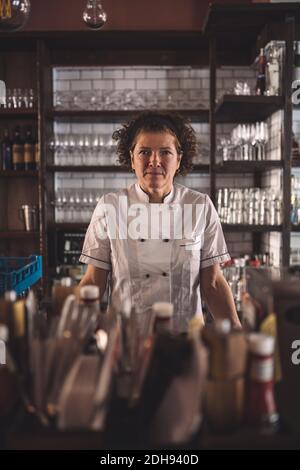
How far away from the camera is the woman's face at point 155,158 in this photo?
6.62 feet

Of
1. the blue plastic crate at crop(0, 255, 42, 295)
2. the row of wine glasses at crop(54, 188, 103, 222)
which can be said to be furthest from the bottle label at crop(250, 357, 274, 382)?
the row of wine glasses at crop(54, 188, 103, 222)

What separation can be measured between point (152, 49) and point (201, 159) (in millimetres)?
943

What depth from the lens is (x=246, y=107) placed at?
11.3 ft

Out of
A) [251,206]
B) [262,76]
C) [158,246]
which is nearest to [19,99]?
[262,76]

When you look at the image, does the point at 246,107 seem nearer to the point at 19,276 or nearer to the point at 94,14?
the point at 94,14

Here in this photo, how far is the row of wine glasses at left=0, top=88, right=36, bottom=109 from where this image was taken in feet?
12.4

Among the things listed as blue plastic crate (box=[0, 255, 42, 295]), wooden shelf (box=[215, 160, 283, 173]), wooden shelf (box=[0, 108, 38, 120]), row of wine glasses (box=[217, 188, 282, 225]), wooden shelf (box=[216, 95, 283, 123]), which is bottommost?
blue plastic crate (box=[0, 255, 42, 295])

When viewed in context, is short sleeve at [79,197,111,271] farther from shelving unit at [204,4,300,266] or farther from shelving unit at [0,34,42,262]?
shelving unit at [0,34,42,262]

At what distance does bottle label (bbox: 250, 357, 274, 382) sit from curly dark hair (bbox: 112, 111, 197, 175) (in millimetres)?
1313

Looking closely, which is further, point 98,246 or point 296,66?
point 296,66

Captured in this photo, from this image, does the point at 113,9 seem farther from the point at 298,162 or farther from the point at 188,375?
the point at 188,375

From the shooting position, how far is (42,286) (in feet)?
12.5

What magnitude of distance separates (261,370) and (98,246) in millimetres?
1242

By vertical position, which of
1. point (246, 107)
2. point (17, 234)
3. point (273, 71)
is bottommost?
point (17, 234)
